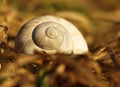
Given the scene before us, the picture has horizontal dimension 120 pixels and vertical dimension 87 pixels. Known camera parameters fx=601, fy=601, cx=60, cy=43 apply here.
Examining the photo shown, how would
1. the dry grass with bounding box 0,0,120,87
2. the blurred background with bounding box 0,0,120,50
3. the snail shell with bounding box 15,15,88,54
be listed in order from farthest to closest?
the blurred background with bounding box 0,0,120,50 → the snail shell with bounding box 15,15,88,54 → the dry grass with bounding box 0,0,120,87

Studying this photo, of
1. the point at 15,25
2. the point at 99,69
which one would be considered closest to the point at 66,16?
the point at 15,25

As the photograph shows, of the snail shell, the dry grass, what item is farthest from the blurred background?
the snail shell

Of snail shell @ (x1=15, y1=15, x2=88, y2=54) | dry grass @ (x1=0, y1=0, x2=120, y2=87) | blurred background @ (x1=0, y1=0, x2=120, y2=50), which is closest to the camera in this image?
dry grass @ (x1=0, y1=0, x2=120, y2=87)

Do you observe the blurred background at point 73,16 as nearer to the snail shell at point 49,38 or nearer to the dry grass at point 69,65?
the dry grass at point 69,65

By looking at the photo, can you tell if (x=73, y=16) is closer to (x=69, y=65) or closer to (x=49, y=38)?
(x=49, y=38)

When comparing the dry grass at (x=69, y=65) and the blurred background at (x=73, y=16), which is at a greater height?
the blurred background at (x=73, y=16)

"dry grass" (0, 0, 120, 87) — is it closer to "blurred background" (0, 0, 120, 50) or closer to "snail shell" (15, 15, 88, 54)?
"blurred background" (0, 0, 120, 50)

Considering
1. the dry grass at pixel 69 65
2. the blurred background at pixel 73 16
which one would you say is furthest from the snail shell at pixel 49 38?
the blurred background at pixel 73 16

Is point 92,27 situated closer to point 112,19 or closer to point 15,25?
point 112,19
